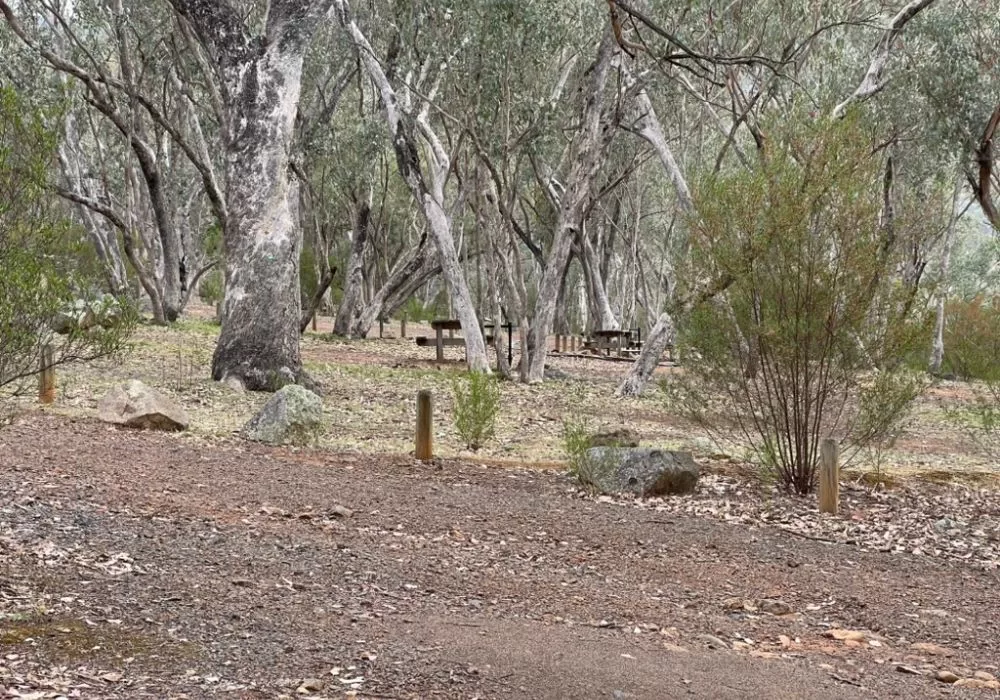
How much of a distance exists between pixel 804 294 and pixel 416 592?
14.5 ft

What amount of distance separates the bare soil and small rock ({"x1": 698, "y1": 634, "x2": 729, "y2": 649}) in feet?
0.07

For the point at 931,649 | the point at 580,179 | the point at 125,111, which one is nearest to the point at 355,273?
the point at 125,111

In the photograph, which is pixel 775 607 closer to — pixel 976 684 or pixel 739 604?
pixel 739 604

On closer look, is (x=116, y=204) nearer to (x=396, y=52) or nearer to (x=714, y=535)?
(x=396, y=52)

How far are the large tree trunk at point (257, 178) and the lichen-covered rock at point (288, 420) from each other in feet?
8.25

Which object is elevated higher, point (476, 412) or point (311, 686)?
point (476, 412)

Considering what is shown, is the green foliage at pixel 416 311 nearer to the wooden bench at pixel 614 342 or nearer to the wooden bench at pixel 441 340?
the wooden bench at pixel 614 342

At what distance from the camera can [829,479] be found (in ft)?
28.9

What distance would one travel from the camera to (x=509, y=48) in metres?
16.0

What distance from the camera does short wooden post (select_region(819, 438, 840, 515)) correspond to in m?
8.75

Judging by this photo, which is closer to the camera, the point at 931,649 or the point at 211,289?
the point at 931,649

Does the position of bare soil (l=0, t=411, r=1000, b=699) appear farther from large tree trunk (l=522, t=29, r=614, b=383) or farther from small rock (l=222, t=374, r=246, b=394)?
large tree trunk (l=522, t=29, r=614, b=383)

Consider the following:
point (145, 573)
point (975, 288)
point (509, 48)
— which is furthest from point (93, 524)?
point (975, 288)

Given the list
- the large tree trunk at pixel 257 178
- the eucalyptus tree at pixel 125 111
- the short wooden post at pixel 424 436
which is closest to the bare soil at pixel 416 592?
the short wooden post at pixel 424 436
